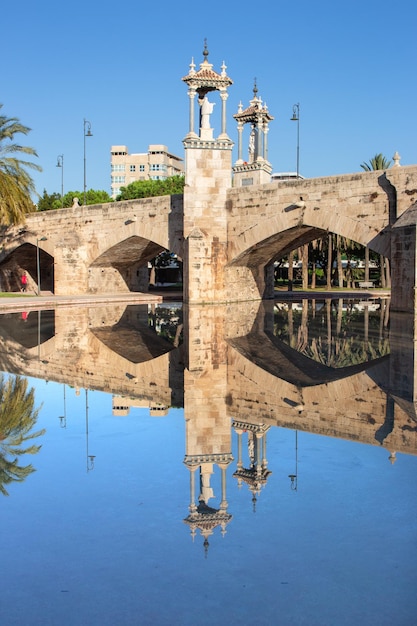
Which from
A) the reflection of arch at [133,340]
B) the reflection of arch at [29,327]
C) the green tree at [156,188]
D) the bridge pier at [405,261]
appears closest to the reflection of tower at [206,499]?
the reflection of arch at [133,340]

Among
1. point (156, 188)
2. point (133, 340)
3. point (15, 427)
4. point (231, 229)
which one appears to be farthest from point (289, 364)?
point (156, 188)

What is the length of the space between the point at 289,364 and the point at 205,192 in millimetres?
14449

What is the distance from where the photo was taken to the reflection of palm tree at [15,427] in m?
4.63

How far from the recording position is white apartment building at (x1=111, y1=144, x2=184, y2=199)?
318ft

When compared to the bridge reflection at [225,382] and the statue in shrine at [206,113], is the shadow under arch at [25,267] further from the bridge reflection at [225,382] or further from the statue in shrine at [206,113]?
the bridge reflection at [225,382]

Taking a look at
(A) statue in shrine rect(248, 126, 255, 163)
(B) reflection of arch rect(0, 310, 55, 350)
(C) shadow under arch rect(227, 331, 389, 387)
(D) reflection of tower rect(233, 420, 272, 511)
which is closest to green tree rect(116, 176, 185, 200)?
(A) statue in shrine rect(248, 126, 255, 163)

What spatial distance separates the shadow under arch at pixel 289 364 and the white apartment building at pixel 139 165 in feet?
286

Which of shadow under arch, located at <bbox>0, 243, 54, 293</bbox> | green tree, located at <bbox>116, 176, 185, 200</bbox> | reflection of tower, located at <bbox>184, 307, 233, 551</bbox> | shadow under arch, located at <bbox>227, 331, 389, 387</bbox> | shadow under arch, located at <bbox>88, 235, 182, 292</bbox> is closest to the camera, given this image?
reflection of tower, located at <bbox>184, 307, 233, 551</bbox>

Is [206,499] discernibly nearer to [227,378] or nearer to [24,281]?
[227,378]

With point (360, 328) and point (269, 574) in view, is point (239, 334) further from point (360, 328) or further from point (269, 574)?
point (269, 574)

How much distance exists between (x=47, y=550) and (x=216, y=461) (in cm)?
171

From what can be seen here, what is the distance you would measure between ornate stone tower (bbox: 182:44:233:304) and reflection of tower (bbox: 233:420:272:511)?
17.1 m

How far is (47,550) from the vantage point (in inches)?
128

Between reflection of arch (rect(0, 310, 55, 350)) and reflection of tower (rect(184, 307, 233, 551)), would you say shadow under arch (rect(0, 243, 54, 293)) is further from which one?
reflection of tower (rect(184, 307, 233, 551))
